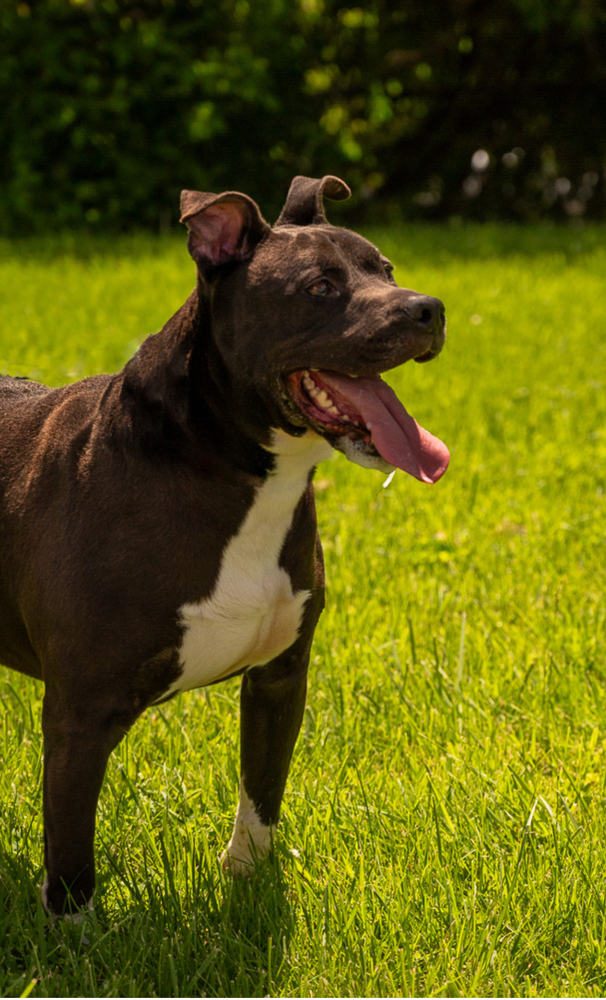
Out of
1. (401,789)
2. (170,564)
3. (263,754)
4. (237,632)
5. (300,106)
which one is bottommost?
(401,789)

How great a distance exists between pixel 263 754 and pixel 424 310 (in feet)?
4.04

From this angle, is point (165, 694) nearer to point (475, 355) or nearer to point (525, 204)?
point (475, 355)

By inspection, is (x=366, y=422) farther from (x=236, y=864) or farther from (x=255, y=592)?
(x=236, y=864)

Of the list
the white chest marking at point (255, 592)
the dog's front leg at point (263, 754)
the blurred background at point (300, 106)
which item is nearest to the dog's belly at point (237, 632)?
the white chest marking at point (255, 592)

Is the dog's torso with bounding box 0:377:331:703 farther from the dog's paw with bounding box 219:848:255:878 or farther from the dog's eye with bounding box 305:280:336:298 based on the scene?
the dog's paw with bounding box 219:848:255:878

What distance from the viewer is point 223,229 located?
2441 mm

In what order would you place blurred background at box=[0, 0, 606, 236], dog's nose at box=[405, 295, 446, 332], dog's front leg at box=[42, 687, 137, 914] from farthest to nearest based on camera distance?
blurred background at box=[0, 0, 606, 236] → dog's front leg at box=[42, 687, 137, 914] → dog's nose at box=[405, 295, 446, 332]

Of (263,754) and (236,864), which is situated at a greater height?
(263,754)

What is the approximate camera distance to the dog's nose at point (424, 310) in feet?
7.55

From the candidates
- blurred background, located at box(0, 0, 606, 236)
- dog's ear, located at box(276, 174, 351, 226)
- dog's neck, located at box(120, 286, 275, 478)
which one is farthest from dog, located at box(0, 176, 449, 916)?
blurred background, located at box(0, 0, 606, 236)

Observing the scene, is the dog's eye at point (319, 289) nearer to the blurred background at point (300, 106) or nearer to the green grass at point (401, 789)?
the green grass at point (401, 789)

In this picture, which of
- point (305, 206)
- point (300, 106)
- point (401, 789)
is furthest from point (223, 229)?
point (300, 106)

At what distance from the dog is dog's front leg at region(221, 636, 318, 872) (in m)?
0.20

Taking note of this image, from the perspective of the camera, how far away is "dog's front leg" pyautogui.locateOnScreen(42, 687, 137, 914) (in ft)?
7.89
